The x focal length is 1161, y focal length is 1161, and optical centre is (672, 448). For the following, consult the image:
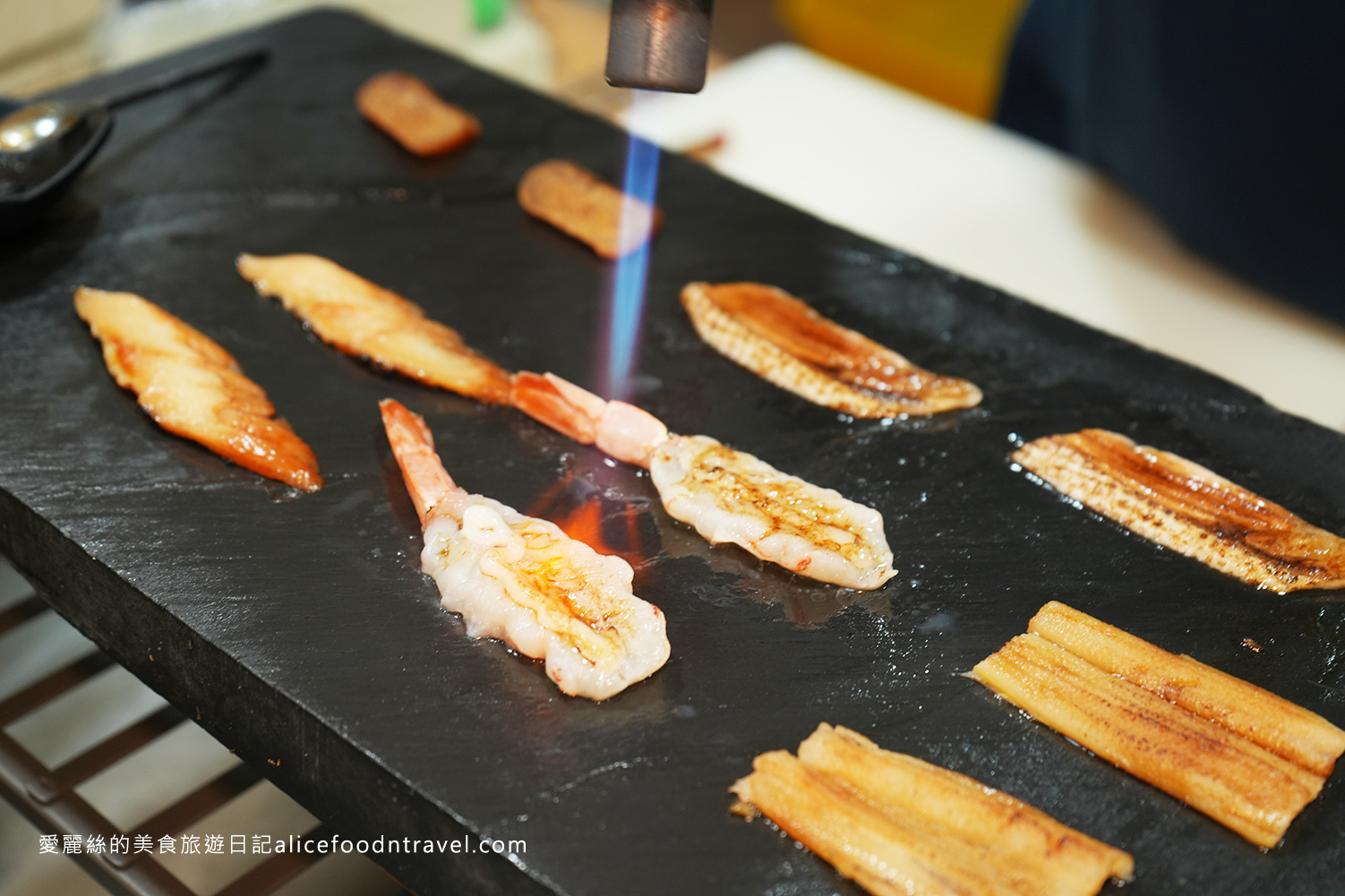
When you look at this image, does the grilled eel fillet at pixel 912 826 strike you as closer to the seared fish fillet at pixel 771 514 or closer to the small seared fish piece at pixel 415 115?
the seared fish fillet at pixel 771 514

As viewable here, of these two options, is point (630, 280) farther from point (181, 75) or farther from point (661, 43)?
point (181, 75)

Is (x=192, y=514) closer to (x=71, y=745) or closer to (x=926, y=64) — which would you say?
(x=71, y=745)

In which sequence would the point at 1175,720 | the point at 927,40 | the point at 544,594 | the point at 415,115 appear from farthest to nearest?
1. the point at 927,40
2. the point at 415,115
3. the point at 544,594
4. the point at 1175,720

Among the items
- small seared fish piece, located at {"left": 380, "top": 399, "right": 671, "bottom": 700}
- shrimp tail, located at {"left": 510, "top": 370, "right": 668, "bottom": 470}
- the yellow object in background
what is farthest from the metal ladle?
the yellow object in background

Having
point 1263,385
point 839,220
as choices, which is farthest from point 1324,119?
point 839,220

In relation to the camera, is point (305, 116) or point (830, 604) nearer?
point (830, 604)

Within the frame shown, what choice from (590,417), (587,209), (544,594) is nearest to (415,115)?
(587,209)

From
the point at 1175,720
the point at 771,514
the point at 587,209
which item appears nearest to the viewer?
the point at 1175,720
